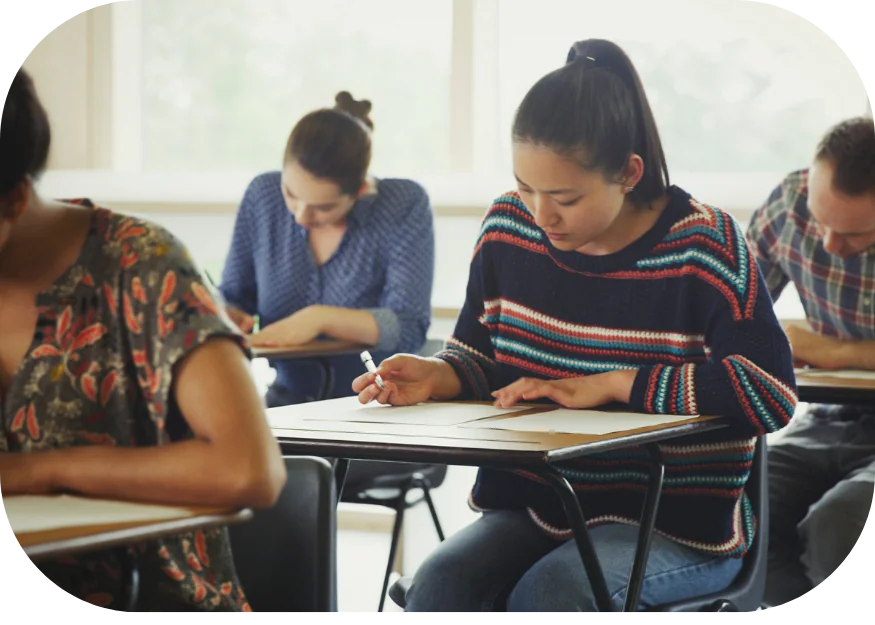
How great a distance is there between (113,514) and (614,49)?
1.17 meters

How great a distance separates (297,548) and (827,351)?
1.45 m

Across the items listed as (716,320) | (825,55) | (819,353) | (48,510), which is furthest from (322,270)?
(48,510)

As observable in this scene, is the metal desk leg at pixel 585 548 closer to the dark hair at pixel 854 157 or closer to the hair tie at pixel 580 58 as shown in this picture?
the hair tie at pixel 580 58

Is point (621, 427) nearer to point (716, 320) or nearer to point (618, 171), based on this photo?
point (716, 320)

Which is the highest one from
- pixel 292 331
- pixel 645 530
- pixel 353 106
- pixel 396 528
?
pixel 353 106

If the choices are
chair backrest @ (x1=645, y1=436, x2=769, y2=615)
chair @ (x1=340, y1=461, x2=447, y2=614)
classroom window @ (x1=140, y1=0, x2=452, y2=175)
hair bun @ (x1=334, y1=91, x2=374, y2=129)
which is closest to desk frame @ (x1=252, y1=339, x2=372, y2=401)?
chair @ (x1=340, y1=461, x2=447, y2=614)

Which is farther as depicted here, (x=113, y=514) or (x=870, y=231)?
(x=870, y=231)

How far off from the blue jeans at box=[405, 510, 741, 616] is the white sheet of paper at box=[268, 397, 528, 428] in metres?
0.19

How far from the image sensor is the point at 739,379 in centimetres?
166

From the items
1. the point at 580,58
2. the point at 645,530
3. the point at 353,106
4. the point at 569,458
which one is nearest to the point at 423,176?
the point at 353,106

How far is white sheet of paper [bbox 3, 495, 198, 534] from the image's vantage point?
3.15 feet

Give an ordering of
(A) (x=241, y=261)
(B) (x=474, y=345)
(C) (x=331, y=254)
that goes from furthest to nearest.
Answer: (A) (x=241, y=261) < (C) (x=331, y=254) < (B) (x=474, y=345)

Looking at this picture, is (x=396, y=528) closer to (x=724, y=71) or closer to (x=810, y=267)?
(x=810, y=267)

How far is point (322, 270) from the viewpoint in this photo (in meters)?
2.98
